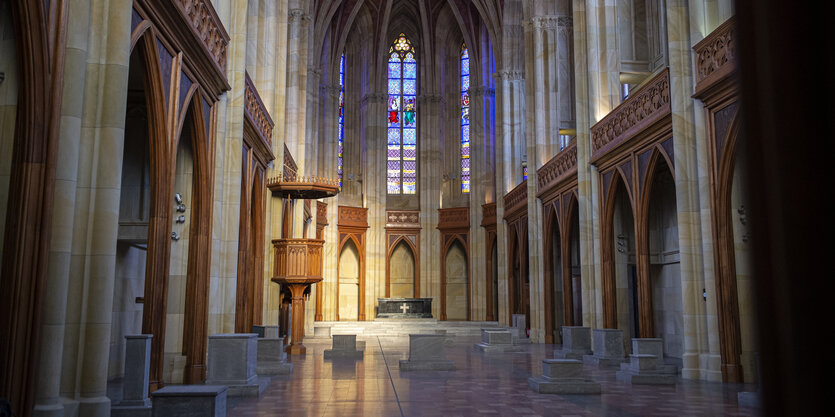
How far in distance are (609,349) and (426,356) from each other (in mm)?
4382

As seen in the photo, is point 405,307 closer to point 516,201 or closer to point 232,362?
point 516,201

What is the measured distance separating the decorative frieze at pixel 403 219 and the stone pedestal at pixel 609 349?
19111 mm

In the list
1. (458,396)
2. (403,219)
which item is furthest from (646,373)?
(403,219)

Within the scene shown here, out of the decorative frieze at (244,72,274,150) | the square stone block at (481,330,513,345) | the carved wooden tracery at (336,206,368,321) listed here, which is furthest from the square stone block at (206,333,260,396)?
the carved wooden tracery at (336,206,368,321)

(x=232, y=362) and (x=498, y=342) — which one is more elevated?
(x=232, y=362)

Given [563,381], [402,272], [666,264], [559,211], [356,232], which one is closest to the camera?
[563,381]

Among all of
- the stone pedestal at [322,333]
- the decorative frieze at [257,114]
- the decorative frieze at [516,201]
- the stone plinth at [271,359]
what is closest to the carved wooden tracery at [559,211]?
the decorative frieze at [516,201]

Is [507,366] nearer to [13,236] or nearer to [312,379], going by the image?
[312,379]

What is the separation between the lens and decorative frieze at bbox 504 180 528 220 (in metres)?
25.7

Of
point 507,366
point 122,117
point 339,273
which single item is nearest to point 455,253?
point 339,273

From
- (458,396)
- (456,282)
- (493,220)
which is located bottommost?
(458,396)

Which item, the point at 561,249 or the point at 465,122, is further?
the point at 465,122

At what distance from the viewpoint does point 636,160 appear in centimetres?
1548

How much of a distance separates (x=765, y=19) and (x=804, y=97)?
0.44 ft
